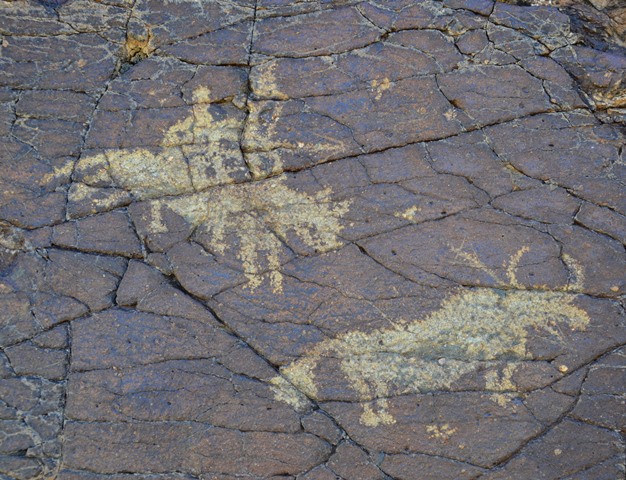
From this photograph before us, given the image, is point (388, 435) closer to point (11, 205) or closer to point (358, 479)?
point (358, 479)

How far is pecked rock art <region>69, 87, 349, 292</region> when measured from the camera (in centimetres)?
368

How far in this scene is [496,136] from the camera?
387 cm

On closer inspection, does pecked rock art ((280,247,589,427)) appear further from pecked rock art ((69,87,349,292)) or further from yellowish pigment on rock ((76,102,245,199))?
yellowish pigment on rock ((76,102,245,199))

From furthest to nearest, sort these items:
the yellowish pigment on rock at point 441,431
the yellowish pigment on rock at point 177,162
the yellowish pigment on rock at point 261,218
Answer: the yellowish pigment on rock at point 177,162
the yellowish pigment on rock at point 261,218
the yellowish pigment on rock at point 441,431

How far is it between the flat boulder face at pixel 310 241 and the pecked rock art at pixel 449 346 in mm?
11

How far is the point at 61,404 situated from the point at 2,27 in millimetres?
2163

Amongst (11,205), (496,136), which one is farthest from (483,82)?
(11,205)

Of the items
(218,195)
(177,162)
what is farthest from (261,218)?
(177,162)

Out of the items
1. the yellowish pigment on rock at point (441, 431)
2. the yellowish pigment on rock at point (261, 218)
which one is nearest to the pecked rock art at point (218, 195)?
the yellowish pigment on rock at point (261, 218)

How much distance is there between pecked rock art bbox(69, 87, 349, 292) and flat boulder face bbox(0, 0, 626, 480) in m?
0.01

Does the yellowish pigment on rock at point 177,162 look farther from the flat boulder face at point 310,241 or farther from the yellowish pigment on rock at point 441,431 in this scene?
the yellowish pigment on rock at point 441,431

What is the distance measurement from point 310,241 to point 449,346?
86 centimetres

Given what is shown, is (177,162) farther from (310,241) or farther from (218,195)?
(310,241)

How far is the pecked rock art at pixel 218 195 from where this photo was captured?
12.1ft
